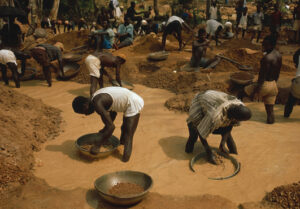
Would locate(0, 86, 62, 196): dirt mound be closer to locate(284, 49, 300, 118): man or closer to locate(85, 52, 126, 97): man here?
locate(85, 52, 126, 97): man

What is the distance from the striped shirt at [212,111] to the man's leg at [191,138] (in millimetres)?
210

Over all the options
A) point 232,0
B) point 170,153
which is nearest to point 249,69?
point 170,153

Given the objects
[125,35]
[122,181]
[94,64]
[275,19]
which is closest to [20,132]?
[122,181]

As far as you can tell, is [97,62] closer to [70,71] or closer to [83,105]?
[83,105]

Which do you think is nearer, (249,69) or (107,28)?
(249,69)

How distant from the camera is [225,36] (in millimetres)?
12797

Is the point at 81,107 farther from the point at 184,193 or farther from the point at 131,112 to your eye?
the point at 184,193

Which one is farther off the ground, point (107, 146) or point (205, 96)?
point (205, 96)

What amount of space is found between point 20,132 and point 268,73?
4107mm

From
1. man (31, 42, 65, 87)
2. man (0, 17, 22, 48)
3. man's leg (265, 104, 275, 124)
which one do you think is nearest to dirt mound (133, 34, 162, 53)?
man (31, 42, 65, 87)

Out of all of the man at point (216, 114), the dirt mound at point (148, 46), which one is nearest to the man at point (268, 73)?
the man at point (216, 114)

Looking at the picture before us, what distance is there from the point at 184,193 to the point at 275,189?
3.23 feet

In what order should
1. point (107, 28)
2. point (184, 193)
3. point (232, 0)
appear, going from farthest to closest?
point (232, 0)
point (107, 28)
point (184, 193)

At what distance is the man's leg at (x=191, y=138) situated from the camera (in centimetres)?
394
